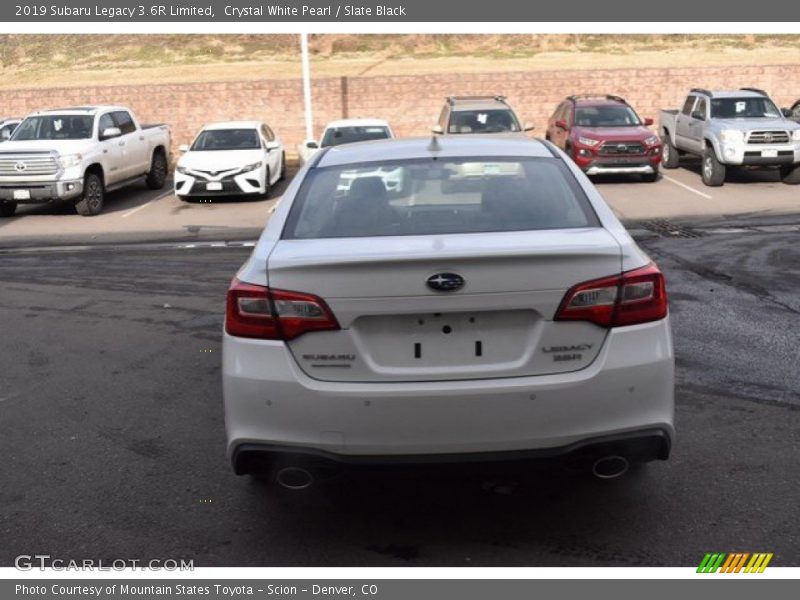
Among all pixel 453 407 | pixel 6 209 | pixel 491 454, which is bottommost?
pixel 6 209

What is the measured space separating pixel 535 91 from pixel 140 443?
24866 mm

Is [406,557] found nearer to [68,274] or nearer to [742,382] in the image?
[742,382]

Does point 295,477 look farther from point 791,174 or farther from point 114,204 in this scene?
point 791,174

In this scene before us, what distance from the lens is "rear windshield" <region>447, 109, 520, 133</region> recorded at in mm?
19516

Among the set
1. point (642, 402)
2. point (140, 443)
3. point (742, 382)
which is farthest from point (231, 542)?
point (742, 382)

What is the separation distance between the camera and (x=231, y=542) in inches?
163

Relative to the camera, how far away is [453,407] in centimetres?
362

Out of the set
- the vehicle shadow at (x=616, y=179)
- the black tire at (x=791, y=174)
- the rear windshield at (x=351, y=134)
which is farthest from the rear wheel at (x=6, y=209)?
the black tire at (x=791, y=174)

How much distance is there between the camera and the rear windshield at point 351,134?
19281mm

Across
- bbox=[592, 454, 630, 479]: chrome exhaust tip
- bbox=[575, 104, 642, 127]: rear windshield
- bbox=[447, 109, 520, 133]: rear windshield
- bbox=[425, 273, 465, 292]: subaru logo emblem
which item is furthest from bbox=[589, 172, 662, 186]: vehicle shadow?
bbox=[425, 273, 465, 292]: subaru logo emblem

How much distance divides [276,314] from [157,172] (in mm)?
18447

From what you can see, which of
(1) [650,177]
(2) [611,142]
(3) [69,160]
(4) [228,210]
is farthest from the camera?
(1) [650,177]

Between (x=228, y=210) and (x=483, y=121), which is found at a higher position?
(x=483, y=121)

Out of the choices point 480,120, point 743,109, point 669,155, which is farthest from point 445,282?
point 669,155
